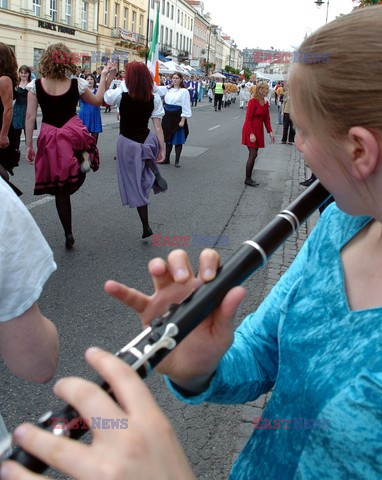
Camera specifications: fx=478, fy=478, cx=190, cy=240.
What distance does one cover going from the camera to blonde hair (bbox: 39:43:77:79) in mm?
4277

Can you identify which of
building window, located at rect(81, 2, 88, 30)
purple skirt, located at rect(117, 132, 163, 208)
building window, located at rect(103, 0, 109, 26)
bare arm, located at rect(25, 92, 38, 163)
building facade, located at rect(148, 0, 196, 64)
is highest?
building facade, located at rect(148, 0, 196, 64)

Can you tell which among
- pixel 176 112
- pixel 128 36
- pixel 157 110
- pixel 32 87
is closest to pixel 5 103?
pixel 32 87

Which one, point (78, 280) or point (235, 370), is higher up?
point (235, 370)

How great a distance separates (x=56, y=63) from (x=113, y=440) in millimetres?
4313

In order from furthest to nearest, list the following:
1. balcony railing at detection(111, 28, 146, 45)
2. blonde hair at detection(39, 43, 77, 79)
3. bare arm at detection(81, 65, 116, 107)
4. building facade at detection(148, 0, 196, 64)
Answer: building facade at detection(148, 0, 196, 64)
balcony railing at detection(111, 28, 146, 45)
bare arm at detection(81, 65, 116, 107)
blonde hair at detection(39, 43, 77, 79)

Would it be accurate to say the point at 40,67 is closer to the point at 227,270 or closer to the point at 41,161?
the point at 41,161

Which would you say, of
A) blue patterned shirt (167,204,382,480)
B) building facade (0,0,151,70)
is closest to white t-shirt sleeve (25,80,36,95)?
blue patterned shirt (167,204,382,480)

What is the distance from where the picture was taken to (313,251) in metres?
1.04

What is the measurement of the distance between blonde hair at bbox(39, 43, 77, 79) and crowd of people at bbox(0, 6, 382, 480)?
3.63 metres

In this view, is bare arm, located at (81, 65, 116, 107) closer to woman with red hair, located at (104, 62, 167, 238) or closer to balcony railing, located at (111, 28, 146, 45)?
woman with red hair, located at (104, 62, 167, 238)

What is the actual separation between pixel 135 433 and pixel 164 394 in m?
2.24

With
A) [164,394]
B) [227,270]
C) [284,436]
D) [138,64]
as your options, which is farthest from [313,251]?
[138,64]

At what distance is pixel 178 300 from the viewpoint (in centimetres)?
96

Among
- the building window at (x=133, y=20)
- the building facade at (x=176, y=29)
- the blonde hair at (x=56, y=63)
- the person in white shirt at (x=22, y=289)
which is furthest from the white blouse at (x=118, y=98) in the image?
the building facade at (x=176, y=29)
